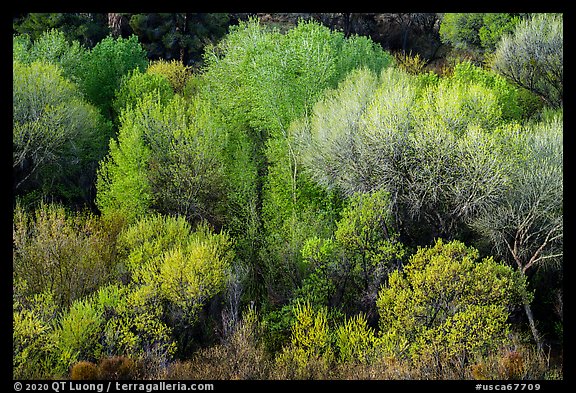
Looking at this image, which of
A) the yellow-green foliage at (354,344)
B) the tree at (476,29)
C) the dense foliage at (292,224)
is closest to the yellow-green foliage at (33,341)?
the dense foliage at (292,224)

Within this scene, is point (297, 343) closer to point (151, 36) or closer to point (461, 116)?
point (461, 116)

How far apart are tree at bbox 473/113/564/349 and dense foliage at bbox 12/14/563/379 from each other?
0.37 feet

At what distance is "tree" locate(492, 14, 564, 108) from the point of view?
4034 cm

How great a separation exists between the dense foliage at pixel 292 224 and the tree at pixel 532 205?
113mm

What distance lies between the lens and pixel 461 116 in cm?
2830

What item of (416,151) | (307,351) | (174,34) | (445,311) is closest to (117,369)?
(307,351)

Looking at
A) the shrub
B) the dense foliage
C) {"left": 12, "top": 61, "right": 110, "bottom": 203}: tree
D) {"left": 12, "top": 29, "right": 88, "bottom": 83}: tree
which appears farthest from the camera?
{"left": 12, "top": 29, "right": 88, "bottom": 83}: tree

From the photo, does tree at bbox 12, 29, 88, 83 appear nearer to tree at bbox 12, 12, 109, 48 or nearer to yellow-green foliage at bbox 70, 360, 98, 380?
tree at bbox 12, 12, 109, 48

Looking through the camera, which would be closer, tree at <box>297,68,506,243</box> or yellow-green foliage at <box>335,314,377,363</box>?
yellow-green foliage at <box>335,314,377,363</box>

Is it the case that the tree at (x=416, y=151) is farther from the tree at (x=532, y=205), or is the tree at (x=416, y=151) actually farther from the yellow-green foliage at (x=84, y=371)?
the yellow-green foliage at (x=84, y=371)

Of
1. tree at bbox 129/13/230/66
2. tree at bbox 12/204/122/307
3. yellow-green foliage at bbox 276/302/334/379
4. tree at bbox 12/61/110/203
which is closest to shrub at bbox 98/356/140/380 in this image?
tree at bbox 12/204/122/307

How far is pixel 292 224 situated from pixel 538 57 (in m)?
23.9

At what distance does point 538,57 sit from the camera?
41281 millimetres

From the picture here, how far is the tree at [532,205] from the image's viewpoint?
2708 centimetres
